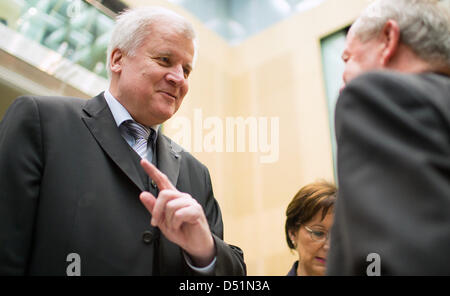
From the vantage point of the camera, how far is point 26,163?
105cm

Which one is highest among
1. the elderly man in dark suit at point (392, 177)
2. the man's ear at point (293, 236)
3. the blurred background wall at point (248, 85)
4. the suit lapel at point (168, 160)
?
the blurred background wall at point (248, 85)

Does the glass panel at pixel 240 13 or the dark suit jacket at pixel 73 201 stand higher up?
the glass panel at pixel 240 13

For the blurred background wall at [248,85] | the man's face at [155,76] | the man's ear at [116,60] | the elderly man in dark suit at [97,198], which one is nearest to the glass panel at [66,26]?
the blurred background wall at [248,85]

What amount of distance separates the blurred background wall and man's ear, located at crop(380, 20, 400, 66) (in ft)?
6.16

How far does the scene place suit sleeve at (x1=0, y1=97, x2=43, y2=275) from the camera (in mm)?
966

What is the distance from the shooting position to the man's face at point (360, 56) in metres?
1.00

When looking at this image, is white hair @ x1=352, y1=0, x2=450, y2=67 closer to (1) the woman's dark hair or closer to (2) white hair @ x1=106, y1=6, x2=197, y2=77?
(2) white hair @ x1=106, y1=6, x2=197, y2=77

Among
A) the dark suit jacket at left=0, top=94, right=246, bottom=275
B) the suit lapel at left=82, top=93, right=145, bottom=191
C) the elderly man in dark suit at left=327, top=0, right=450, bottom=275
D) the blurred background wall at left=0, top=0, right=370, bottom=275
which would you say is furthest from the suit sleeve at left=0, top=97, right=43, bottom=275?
the blurred background wall at left=0, top=0, right=370, bottom=275

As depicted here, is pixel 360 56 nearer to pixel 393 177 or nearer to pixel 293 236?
pixel 393 177

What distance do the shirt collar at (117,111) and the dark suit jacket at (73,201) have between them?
Result: 0.22 feet

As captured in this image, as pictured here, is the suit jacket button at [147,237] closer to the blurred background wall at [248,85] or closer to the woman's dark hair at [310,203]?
the woman's dark hair at [310,203]

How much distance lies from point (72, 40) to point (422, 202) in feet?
8.30

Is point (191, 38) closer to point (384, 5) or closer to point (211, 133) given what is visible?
point (384, 5)
